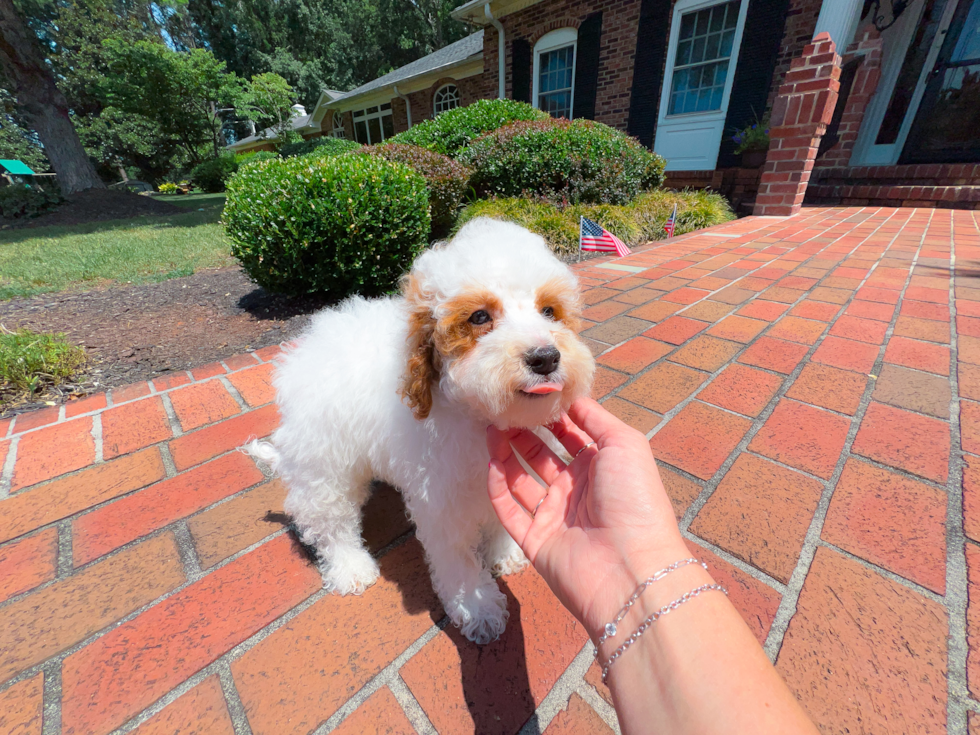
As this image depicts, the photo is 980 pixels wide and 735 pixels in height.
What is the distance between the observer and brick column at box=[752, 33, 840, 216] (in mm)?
7062

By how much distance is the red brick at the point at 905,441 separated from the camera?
6.49 ft

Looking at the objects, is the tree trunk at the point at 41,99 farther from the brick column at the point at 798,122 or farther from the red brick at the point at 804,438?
the red brick at the point at 804,438

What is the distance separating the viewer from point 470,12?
13.3 meters

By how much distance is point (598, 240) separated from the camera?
5.29 m

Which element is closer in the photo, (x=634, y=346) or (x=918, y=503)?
(x=918, y=503)

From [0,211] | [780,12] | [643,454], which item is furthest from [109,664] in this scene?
[0,211]

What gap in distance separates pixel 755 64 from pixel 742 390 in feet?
34.9

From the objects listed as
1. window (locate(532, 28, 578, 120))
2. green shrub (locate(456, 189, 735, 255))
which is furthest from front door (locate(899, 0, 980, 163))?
window (locate(532, 28, 578, 120))

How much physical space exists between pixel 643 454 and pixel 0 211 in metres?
20.7

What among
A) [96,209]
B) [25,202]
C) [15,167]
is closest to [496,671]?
[96,209]

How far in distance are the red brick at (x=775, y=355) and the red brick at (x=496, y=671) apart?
235 cm

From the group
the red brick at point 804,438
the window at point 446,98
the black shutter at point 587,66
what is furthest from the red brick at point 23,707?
the window at point 446,98

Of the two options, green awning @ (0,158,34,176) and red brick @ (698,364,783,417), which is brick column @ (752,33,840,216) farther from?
green awning @ (0,158,34,176)

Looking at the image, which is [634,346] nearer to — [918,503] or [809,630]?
[918,503]
